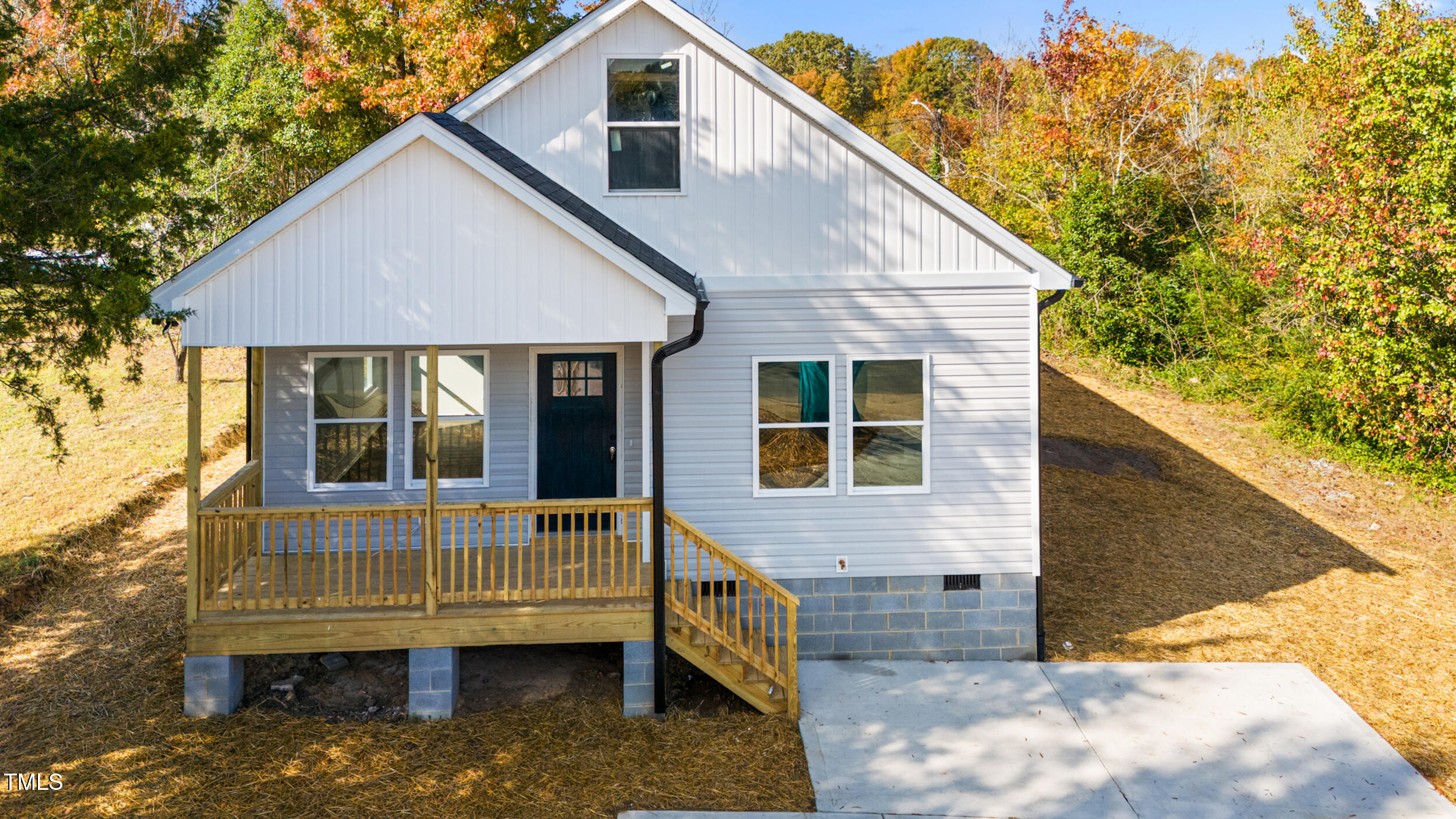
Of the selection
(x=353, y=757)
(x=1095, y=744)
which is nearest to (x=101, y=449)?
(x=353, y=757)

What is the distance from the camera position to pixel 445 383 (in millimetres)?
9656

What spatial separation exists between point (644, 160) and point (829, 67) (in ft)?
135

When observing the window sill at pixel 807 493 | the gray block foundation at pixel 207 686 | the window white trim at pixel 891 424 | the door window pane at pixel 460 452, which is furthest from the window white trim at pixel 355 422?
the window white trim at pixel 891 424

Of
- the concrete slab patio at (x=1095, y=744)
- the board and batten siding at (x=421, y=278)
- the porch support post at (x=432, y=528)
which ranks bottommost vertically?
the concrete slab patio at (x=1095, y=744)

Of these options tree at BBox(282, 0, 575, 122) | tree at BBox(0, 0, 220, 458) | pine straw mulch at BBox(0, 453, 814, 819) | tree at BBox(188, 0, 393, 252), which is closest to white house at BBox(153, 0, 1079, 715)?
pine straw mulch at BBox(0, 453, 814, 819)

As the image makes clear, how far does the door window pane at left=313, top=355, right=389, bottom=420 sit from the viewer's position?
9.47m

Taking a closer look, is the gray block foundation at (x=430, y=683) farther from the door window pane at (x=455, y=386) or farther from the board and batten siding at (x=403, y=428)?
the door window pane at (x=455, y=386)

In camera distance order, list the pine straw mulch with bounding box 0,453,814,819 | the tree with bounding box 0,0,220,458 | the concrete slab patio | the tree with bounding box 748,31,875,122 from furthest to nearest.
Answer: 1. the tree with bounding box 748,31,875,122
2. the tree with bounding box 0,0,220,458
3. the concrete slab patio
4. the pine straw mulch with bounding box 0,453,814,819

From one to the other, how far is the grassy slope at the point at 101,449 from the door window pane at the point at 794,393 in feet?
31.2

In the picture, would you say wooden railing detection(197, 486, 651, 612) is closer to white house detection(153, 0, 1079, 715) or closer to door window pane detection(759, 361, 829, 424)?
white house detection(153, 0, 1079, 715)

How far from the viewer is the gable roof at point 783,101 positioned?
8961 mm

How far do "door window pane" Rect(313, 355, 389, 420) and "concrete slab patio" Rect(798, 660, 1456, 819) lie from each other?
208 inches

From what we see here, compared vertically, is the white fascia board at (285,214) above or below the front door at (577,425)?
above

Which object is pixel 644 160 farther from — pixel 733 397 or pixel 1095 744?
pixel 1095 744
